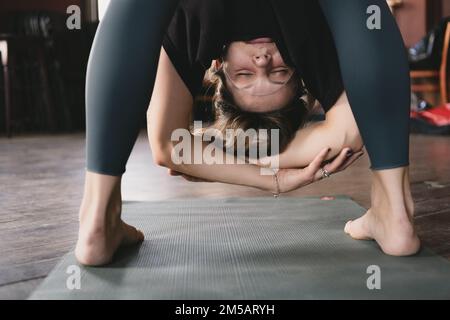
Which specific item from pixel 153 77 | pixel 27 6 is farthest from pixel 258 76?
pixel 27 6

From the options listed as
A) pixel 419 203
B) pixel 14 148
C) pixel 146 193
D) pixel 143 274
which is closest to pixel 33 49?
pixel 14 148

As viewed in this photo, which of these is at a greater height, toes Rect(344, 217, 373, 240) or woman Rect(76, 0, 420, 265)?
woman Rect(76, 0, 420, 265)

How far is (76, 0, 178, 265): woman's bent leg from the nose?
0.71ft

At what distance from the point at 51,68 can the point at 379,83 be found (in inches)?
169

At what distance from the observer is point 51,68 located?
15.8 ft

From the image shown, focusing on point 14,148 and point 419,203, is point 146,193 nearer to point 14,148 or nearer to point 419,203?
point 419,203

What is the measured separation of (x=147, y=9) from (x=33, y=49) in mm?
3964

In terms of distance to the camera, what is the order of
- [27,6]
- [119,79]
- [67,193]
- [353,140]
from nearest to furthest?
[119,79]
[353,140]
[67,193]
[27,6]

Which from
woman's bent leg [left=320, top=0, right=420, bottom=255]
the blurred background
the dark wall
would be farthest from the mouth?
the dark wall

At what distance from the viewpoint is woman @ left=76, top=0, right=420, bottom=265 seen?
0.82 meters

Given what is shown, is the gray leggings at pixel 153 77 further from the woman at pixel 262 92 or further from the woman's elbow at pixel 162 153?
the woman's elbow at pixel 162 153

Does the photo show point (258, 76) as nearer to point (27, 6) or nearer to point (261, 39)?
point (261, 39)

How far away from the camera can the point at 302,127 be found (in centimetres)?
114

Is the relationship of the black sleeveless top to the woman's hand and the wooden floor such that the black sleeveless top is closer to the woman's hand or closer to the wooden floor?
the woman's hand
